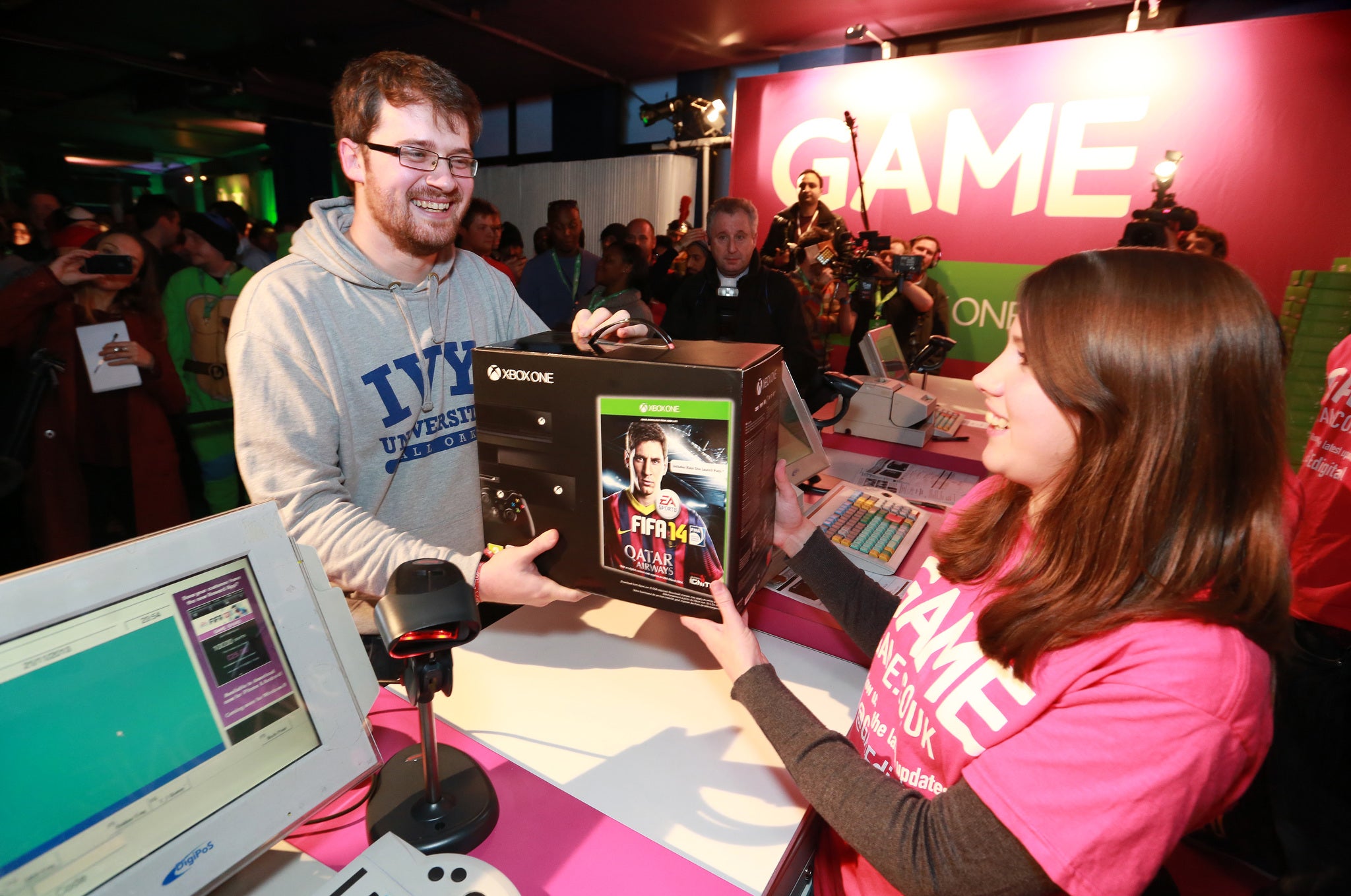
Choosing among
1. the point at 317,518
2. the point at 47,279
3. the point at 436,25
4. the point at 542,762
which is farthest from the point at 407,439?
the point at 436,25

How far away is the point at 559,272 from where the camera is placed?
15.2 ft

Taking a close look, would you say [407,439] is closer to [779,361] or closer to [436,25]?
[779,361]

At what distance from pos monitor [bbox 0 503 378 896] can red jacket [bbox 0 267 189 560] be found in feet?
8.10

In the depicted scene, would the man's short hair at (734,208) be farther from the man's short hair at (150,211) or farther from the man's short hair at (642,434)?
the man's short hair at (150,211)

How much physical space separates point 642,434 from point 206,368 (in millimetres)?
3014

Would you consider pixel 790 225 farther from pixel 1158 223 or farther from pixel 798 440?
pixel 798 440

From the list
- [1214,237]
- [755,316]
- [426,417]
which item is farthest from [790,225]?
[426,417]

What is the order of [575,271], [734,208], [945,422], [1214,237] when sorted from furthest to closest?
[575,271] → [1214,237] → [734,208] → [945,422]

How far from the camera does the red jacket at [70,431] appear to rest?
229cm

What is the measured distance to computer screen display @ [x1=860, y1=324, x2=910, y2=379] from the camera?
275 cm

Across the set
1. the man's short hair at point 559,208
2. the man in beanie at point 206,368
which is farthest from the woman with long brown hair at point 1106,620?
the man's short hair at point 559,208

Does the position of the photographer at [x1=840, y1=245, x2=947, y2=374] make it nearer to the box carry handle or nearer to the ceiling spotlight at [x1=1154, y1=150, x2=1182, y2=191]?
the ceiling spotlight at [x1=1154, y1=150, x2=1182, y2=191]

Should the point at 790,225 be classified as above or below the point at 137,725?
above

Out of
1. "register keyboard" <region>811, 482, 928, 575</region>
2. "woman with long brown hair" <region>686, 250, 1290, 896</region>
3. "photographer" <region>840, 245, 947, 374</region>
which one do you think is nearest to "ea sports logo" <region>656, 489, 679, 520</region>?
"woman with long brown hair" <region>686, 250, 1290, 896</region>
